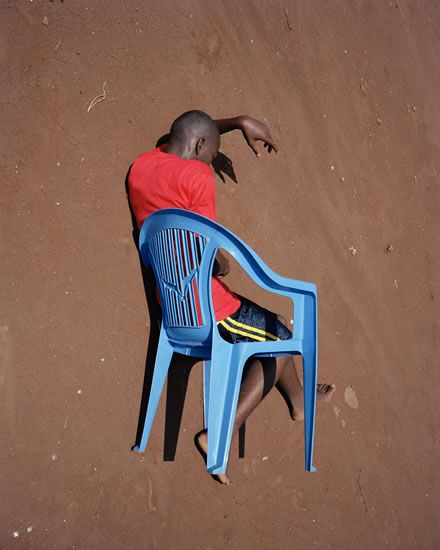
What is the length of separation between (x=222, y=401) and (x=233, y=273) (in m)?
1.36

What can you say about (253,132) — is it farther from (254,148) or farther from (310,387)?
(310,387)

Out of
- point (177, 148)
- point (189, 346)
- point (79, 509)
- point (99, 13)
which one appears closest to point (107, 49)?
point (99, 13)

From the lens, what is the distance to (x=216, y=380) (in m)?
3.02

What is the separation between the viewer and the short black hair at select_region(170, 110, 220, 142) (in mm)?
3605

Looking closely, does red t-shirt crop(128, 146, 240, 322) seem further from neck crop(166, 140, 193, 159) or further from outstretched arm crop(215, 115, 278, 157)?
outstretched arm crop(215, 115, 278, 157)

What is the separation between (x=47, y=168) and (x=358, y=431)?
276cm

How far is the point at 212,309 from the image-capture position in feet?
9.74

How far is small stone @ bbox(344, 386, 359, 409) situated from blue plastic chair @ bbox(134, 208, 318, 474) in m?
1.63

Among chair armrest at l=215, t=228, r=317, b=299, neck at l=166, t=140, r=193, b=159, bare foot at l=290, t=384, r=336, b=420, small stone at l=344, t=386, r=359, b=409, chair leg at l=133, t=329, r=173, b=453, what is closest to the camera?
chair armrest at l=215, t=228, r=317, b=299

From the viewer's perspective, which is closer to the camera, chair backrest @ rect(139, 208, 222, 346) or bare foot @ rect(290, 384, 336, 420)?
chair backrest @ rect(139, 208, 222, 346)

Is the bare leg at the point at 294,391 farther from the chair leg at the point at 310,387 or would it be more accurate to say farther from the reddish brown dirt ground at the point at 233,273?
the chair leg at the point at 310,387

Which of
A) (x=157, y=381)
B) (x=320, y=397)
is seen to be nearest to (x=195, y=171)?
(x=157, y=381)

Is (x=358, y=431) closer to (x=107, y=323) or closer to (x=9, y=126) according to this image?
(x=107, y=323)

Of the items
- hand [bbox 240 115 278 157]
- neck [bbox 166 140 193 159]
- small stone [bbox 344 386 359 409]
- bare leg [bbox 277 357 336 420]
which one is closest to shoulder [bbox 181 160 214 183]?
neck [bbox 166 140 193 159]
